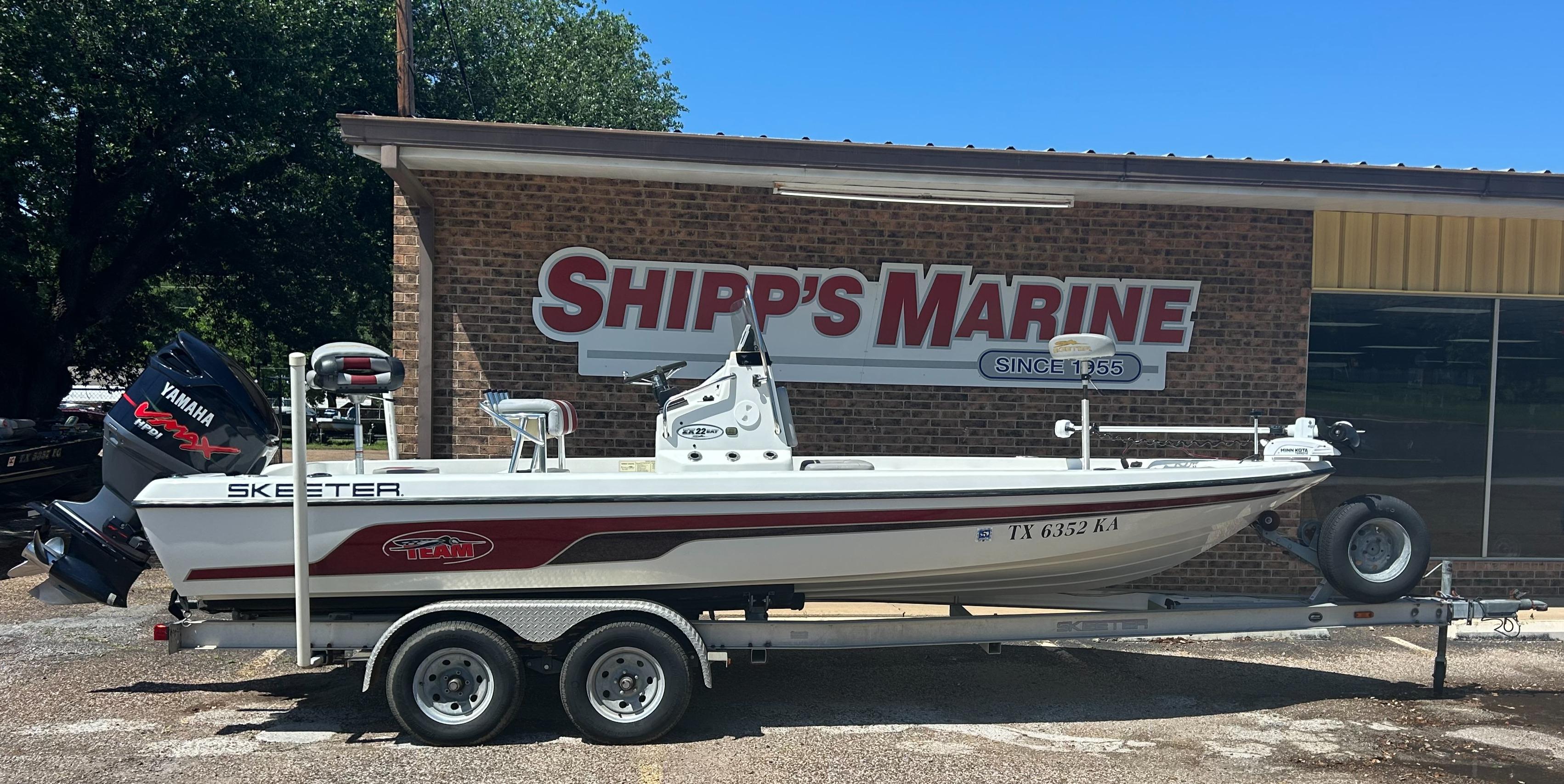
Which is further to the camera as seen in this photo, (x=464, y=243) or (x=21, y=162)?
(x=21, y=162)

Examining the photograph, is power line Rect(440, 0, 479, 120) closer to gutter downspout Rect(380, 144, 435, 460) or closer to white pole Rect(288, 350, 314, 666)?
gutter downspout Rect(380, 144, 435, 460)

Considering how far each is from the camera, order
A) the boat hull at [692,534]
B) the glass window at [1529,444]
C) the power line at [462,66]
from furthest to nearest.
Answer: the power line at [462,66]
the glass window at [1529,444]
the boat hull at [692,534]

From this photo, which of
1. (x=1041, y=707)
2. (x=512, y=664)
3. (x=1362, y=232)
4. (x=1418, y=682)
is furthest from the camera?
(x=1362, y=232)

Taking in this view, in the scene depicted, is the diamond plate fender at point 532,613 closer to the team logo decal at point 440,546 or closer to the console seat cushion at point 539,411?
the team logo decal at point 440,546

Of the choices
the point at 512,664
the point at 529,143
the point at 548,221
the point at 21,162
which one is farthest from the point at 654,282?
the point at 21,162

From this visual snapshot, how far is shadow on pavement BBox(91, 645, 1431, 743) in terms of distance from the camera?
5.02 metres

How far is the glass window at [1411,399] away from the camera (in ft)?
25.3

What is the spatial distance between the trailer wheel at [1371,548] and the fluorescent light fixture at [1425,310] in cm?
307

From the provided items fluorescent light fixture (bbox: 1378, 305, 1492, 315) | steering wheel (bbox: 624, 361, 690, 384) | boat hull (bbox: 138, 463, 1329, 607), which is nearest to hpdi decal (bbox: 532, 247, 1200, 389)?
steering wheel (bbox: 624, 361, 690, 384)

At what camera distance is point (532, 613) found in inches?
180

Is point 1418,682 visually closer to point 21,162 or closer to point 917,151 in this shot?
point 917,151

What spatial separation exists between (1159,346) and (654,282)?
13.0ft

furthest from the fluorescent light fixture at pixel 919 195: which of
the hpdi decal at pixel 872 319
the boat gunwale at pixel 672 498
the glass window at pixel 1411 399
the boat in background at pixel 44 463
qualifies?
the boat in background at pixel 44 463

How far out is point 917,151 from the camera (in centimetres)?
→ 667
